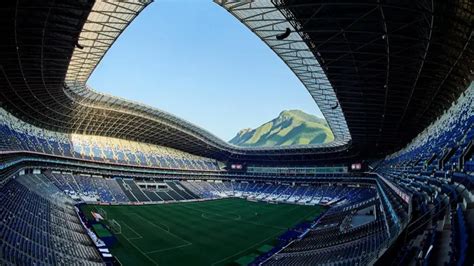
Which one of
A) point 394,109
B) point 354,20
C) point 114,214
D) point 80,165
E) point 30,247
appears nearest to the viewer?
point 354,20

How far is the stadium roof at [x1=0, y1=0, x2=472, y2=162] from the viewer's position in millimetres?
21562

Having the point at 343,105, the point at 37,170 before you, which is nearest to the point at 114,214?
the point at 37,170

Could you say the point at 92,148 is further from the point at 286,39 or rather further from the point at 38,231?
the point at 286,39

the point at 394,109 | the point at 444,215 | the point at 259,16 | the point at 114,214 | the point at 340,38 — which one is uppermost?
the point at 259,16

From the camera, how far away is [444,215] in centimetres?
1343

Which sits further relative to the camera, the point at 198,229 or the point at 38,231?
the point at 198,229

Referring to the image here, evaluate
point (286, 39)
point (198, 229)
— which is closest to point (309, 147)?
point (198, 229)

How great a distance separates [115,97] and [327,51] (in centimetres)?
4337

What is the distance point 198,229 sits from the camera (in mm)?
49438

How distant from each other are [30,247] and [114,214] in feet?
99.5

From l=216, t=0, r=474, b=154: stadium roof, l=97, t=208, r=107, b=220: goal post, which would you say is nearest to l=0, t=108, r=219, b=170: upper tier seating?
l=97, t=208, r=107, b=220: goal post

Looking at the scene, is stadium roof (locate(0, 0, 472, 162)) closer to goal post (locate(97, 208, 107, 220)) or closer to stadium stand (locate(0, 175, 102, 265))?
stadium stand (locate(0, 175, 102, 265))

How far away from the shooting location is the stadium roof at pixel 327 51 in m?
21.6

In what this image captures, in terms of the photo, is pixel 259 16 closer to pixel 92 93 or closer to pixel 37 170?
pixel 92 93
